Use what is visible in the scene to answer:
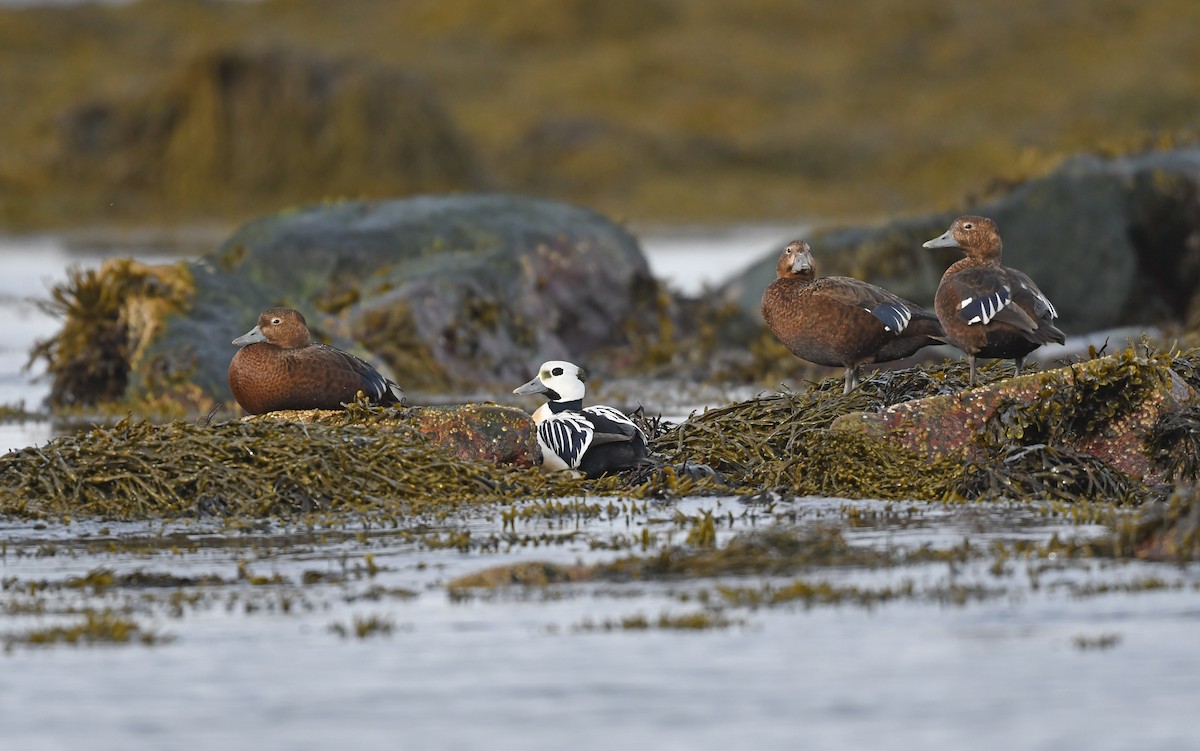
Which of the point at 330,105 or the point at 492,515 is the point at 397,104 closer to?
the point at 330,105

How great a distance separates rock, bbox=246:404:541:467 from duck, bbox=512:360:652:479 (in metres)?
0.09

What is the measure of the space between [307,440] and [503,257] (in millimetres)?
8363

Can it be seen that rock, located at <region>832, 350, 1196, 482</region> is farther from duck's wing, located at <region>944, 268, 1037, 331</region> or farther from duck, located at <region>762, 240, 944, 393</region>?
duck, located at <region>762, 240, 944, 393</region>

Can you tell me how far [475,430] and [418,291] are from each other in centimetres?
718

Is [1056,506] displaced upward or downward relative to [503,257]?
downward

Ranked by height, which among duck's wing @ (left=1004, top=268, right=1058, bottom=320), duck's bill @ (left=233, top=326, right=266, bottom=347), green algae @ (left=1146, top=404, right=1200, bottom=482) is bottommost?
green algae @ (left=1146, top=404, right=1200, bottom=482)

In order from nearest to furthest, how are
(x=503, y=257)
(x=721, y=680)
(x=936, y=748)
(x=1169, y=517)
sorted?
(x=936, y=748) → (x=721, y=680) → (x=1169, y=517) → (x=503, y=257)

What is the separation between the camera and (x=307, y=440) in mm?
10031

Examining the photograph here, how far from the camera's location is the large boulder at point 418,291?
1633cm

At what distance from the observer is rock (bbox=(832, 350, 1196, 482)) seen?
979 cm

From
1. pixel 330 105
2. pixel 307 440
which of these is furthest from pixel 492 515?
pixel 330 105

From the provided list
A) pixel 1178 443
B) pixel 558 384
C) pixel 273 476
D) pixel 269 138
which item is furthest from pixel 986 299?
pixel 269 138

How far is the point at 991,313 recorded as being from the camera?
9.90 meters

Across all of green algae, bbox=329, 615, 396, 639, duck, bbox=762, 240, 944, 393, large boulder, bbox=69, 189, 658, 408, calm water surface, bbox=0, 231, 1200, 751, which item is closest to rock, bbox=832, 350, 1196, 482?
duck, bbox=762, 240, 944, 393
